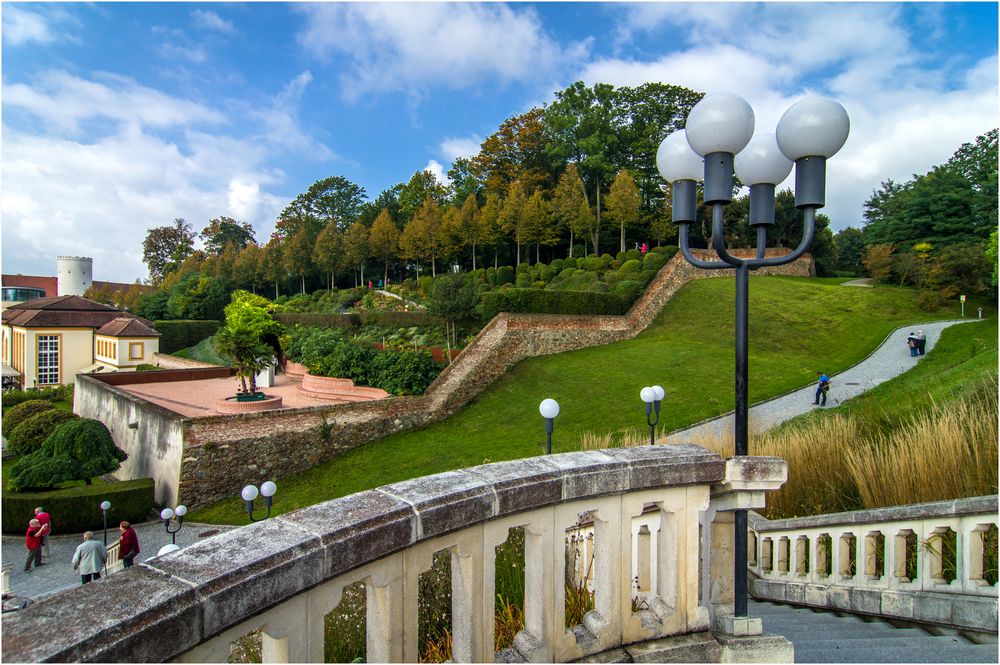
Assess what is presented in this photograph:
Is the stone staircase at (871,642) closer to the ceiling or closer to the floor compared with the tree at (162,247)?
closer to the floor

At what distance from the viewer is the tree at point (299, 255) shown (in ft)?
147

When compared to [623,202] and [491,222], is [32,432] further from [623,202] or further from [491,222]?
[623,202]

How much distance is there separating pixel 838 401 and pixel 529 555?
14.4m

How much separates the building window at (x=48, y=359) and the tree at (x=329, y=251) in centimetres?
1781

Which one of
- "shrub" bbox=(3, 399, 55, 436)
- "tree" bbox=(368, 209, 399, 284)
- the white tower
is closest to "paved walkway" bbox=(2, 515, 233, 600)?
"shrub" bbox=(3, 399, 55, 436)

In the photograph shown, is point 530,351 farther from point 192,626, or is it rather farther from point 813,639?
point 192,626

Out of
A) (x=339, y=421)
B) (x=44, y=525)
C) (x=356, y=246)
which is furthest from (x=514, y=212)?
(x=44, y=525)

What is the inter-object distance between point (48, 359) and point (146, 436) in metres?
26.6

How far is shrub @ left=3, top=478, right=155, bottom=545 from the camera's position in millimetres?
13266

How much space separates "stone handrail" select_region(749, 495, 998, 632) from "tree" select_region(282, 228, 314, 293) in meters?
45.4

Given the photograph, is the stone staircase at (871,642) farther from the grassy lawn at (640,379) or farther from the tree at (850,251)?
the tree at (850,251)

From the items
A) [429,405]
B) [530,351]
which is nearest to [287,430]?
[429,405]

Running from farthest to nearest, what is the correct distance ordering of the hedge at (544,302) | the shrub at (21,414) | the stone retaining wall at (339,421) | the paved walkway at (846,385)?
1. the hedge at (544,302)
2. the shrub at (21,414)
3. the stone retaining wall at (339,421)
4. the paved walkway at (846,385)

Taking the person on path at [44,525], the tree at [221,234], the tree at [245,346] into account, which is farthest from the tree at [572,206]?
the tree at [221,234]
